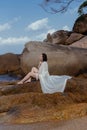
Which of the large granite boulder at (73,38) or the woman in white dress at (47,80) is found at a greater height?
the woman in white dress at (47,80)

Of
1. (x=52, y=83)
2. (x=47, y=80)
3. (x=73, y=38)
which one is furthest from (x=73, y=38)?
(x=52, y=83)

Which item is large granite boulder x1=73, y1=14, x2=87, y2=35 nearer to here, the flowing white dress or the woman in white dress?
the woman in white dress

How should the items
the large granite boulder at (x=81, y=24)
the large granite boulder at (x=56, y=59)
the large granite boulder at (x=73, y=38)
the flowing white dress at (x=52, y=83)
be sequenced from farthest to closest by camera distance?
1. the large granite boulder at (x=81, y=24)
2. the large granite boulder at (x=73, y=38)
3. the large granite boulder at (x=56, y=59)
4. the flowing white dress at (x=52, y=83)

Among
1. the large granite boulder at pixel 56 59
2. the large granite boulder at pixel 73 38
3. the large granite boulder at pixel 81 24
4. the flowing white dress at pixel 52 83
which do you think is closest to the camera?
the flowing white dress at pixel 52 83

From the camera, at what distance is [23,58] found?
17.9 metres

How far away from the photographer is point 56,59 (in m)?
18.0

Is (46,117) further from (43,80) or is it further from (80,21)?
(80,21)

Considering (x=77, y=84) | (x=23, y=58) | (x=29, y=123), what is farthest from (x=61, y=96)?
(x=23, y=58)

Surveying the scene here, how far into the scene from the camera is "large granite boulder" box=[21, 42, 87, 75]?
58.4 ft

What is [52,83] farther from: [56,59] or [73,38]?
[73,38]

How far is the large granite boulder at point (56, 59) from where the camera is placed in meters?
17.8

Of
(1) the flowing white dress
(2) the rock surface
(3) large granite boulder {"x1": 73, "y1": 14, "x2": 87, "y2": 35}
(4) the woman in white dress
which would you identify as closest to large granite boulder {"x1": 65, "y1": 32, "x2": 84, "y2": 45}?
(2) the rock surface

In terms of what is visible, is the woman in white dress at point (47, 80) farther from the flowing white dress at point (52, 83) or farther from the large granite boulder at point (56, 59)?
the large granite boulder at point (56, 59)

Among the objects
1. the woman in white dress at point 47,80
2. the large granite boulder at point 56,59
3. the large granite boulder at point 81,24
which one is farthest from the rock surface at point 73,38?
the woman in white dress at point 47,80
